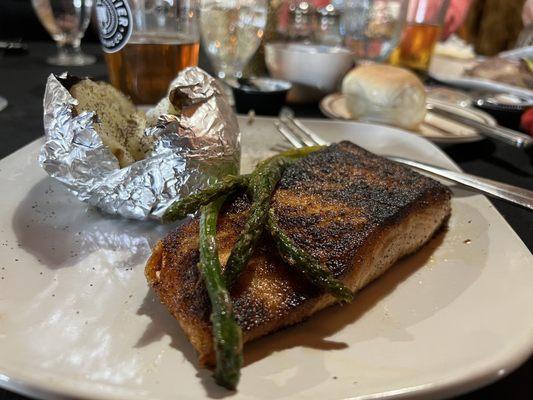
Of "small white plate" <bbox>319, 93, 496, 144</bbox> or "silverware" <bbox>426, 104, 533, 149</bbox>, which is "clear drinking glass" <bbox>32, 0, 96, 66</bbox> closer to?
"small white plate" <bbox>319, 93, 496, 144</bbox>

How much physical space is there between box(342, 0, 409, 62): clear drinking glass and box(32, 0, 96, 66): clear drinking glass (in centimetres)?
153

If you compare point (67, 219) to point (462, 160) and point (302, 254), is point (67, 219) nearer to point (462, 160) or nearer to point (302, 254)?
point (302, 254)

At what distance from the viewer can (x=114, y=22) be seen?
1.64m

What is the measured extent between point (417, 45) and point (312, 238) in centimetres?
245

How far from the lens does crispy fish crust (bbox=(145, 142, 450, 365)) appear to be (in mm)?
754

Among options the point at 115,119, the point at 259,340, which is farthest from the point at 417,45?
the point at 259,340

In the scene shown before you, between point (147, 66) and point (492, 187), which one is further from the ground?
point (147, 66)

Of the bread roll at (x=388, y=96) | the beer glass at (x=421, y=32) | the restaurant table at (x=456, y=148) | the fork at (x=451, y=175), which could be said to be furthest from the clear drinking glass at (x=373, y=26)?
the fork at (x=451, y=175)

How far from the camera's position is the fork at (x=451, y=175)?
1.16m

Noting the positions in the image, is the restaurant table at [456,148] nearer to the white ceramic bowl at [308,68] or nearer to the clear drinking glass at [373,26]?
the white ceramic bowl at [308,68]

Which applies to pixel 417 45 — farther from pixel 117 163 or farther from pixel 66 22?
pixel 117 163

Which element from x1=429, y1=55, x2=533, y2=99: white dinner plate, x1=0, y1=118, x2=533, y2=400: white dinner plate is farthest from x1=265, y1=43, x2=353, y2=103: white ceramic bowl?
x1=0, y1=118, x2=533, y2=400: white dinner plate

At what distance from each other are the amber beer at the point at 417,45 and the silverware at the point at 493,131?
99cm

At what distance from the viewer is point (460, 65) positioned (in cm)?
337
